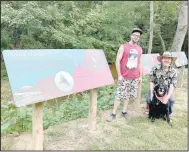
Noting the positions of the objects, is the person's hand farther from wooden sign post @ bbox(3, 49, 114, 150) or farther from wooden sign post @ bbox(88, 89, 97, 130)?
wooden sign post @ bbox(88, 89, 97, 130)

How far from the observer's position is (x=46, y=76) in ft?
8.20

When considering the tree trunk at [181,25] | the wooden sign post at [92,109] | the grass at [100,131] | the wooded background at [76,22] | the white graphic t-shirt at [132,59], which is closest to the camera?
the grass at [100,131]

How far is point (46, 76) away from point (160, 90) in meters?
1.88

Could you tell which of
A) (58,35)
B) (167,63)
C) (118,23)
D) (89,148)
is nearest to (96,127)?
(89,148)

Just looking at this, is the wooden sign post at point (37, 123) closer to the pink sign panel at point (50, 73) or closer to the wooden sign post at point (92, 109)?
the pink sign panel at point (50, 73)

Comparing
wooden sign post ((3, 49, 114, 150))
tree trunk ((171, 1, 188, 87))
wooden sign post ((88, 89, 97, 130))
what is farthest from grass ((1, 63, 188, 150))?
tree trunk ((171, 1, 188, 87))

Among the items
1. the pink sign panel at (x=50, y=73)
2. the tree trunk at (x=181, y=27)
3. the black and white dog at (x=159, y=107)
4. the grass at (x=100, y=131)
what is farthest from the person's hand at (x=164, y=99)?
the tree trunk at (x=181, y=27)

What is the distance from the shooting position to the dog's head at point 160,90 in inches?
145

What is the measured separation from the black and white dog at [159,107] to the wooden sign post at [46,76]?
85 centimetres

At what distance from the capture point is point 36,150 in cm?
264

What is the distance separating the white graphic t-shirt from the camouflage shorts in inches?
8.4

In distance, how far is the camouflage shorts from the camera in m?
3.65

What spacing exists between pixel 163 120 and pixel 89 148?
4.78ft

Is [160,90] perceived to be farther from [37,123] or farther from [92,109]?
[37,123]
